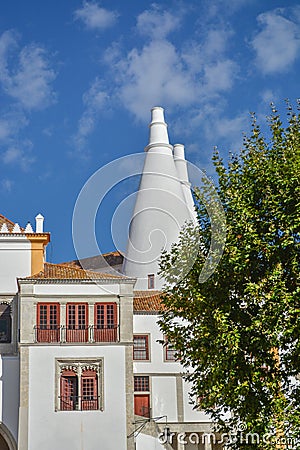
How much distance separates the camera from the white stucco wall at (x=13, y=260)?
44.4 meters

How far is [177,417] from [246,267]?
2178 cm

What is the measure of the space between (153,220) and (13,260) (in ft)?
49.6

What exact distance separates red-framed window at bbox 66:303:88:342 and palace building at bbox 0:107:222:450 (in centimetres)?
5

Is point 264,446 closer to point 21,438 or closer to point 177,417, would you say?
point 21,438

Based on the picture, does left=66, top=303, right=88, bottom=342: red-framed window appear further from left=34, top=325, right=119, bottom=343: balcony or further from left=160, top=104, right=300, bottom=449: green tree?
left=160, top=104, right=300, bottom=449: green tree

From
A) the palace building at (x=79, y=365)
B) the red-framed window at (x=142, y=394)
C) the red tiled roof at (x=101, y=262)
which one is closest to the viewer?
the palace building at (x=79, y=365)

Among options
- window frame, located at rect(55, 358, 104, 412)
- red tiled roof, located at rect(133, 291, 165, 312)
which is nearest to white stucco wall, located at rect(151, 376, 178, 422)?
red tiled roof, located at rect(133, 291, 165, 312)

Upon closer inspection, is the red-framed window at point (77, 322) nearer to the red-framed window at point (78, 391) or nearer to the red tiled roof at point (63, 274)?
the red tiled roof at point (63, 274)

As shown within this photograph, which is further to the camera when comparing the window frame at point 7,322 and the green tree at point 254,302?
the window frame at point 7,322

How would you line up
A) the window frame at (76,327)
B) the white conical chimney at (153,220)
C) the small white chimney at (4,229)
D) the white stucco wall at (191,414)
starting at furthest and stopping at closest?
the white conical chimney at (153,220) → the white stucco wall at (191,414) → the small white chimney at (4,229) → the window frame at (76,327)

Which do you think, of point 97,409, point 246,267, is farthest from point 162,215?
point 246,267

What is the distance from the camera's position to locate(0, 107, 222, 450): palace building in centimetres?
3997

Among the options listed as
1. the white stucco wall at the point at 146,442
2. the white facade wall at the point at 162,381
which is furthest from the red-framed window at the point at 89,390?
the white facade wall at the point at 162,381

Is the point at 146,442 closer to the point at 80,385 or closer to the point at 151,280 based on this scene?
the point at 80,385
